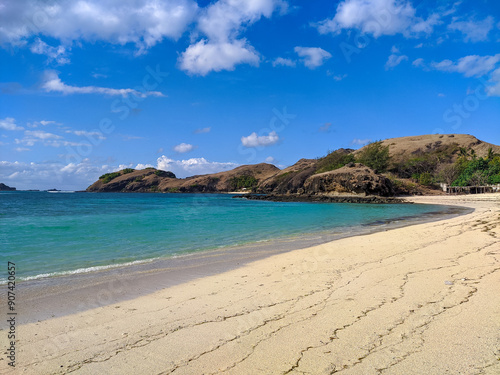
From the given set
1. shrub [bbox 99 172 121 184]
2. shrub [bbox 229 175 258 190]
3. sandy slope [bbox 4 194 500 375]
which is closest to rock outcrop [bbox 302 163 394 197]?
sandy slope [bbox 4 194 500 375]

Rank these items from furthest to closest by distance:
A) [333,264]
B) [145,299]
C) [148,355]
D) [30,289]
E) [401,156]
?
[401,156] < [333,264] < [30,289] < [145,299] < [148,355]

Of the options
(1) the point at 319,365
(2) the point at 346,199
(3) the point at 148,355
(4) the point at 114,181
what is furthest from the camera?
(4) the point at 114,181

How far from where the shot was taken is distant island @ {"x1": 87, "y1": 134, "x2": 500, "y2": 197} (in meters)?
56.7

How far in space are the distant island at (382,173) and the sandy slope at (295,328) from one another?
53.6 metres

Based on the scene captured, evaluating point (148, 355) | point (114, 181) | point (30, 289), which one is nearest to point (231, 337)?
point (148, 355)

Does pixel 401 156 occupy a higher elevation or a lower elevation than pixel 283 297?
higher

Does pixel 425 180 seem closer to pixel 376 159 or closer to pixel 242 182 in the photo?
pixel 376 159

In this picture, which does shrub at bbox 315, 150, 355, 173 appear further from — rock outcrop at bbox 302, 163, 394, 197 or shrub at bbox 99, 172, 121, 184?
shrub at bbox 99, 172, 121, 184

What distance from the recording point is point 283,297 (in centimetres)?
488

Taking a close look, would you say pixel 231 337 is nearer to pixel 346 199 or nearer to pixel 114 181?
pixel 346 199

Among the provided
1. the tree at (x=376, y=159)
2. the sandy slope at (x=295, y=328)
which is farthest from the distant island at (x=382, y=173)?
the sandy slope at (x=295, y=328)

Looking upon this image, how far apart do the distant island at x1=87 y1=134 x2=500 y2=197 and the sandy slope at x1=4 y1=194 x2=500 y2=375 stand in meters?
53.6

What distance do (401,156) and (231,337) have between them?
11455cm

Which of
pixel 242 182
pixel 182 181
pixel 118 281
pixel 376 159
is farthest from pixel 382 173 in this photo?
pixel 182 181
